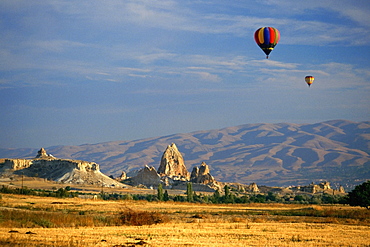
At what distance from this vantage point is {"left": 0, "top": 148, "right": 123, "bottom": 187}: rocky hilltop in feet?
545

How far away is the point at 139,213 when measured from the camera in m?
39.4

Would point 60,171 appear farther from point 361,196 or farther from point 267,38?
point 361,196

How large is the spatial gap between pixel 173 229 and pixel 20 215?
10921 mm

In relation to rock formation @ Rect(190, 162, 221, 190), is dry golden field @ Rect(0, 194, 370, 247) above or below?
below

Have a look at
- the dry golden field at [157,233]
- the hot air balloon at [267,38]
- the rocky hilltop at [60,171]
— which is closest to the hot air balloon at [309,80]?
the hot air balloon at [267,38]

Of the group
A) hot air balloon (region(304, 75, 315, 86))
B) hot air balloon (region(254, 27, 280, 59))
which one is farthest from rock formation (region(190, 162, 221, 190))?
hot air balloon (region(254, 27, 280, 59))

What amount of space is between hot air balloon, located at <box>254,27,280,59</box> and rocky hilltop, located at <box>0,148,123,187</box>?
332ft

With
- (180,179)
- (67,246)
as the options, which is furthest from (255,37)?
(180,179)

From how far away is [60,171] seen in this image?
174 meters

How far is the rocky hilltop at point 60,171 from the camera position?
16612cm

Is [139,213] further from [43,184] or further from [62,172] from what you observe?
[62,172]

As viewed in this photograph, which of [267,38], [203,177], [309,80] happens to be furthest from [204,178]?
[267,38]

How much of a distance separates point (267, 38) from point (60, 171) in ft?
380

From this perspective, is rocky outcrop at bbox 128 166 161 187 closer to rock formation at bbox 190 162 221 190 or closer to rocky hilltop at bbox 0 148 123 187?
rock formation at bbox 190 162 221 190
